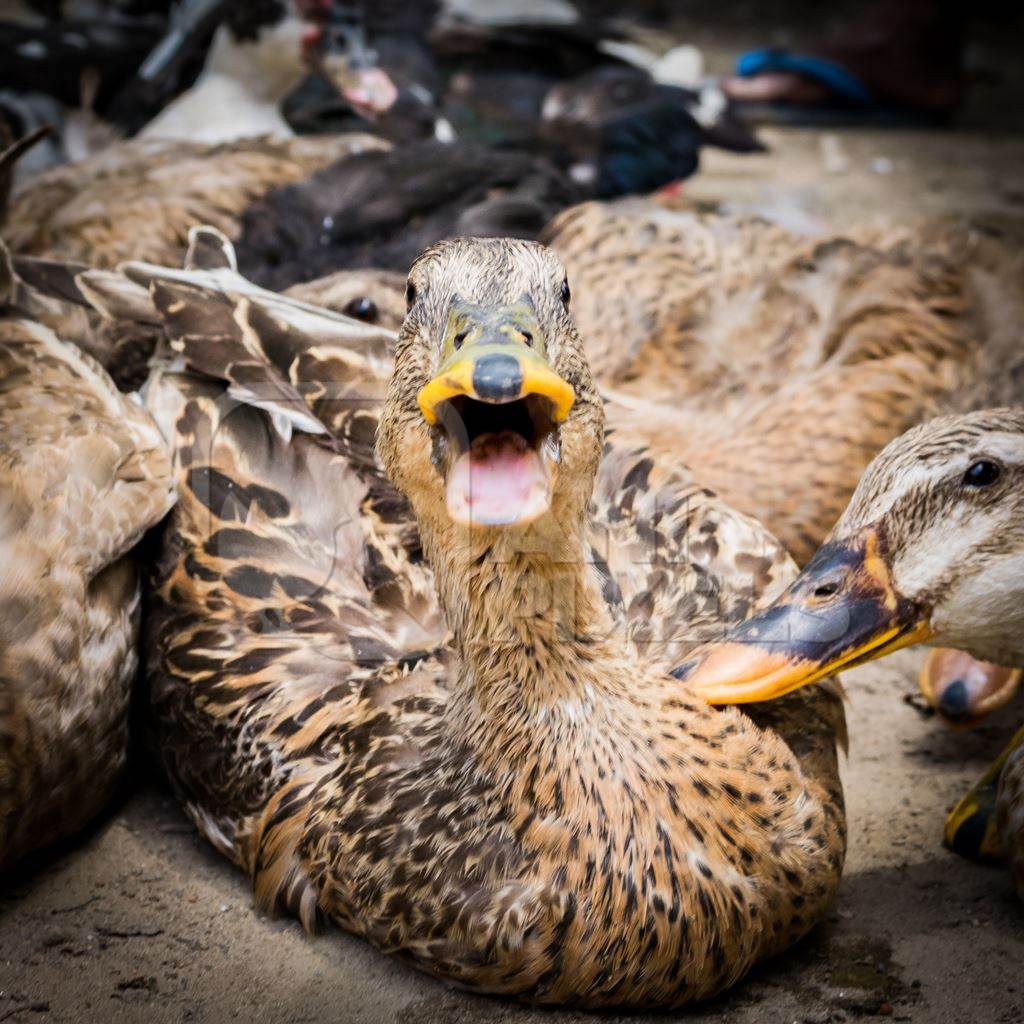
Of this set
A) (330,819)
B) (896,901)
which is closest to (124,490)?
(330,819)

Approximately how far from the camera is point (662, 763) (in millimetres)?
2387

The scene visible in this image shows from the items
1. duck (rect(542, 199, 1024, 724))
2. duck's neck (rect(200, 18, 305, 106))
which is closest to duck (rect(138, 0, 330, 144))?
duck's neck (rect(200, 18, 305, 106))

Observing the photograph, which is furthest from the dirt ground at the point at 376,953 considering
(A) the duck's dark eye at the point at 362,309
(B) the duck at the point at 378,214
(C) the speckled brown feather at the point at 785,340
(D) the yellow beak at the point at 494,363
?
(B) the duck at the point at 378,214

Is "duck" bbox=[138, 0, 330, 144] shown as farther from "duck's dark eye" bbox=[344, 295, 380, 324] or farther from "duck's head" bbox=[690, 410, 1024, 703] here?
"duck's head" bbox=[690, 410, 1024, 703]

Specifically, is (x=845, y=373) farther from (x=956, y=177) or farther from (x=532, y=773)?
(x=956, y=177)

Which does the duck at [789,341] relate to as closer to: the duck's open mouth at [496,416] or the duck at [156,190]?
the duck at [156,190]

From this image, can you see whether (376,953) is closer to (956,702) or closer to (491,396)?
(491,396)

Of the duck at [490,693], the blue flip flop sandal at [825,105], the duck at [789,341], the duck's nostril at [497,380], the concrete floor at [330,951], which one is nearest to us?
the duck's nostril at [497,380]

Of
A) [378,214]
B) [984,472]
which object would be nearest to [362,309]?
[378,214]

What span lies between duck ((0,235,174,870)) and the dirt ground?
5.8 inches

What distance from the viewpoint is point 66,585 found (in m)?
2.72

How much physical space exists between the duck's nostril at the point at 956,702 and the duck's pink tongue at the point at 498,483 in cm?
151

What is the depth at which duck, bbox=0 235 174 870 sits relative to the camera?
2.63 meters

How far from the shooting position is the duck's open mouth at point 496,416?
1.98 m
